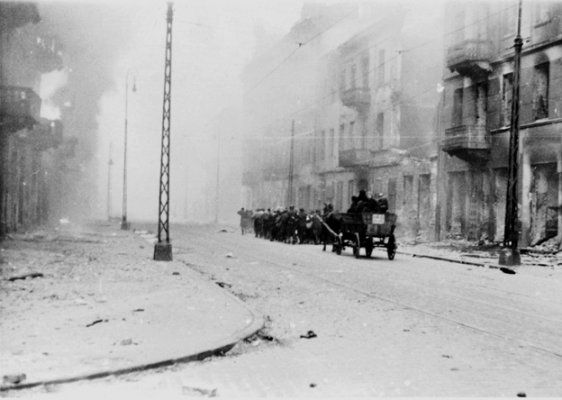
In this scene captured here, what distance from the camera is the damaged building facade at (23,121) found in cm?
3044

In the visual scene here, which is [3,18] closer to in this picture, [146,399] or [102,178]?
[146,399]

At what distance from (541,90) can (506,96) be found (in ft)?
7.67

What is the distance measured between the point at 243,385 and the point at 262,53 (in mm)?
67243

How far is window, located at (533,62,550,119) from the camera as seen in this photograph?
26.3m

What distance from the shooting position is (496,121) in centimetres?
2914

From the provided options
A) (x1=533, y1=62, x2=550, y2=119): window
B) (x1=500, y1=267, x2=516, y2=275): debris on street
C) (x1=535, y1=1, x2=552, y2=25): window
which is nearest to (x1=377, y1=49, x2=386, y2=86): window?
(x1=535, y1=1, x2=552, y2=25): window

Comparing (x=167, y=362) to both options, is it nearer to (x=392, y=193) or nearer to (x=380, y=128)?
(x=392, y=193)

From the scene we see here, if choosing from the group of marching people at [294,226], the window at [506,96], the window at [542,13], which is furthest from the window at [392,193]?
the window at [542,13]

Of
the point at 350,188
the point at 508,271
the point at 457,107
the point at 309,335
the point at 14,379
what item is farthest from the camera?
the point at 350,188

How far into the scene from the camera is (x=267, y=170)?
2559 inches

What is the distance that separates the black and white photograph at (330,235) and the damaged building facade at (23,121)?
0.55 ft

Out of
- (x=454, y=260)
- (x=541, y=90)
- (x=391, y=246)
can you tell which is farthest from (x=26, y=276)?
(x=541, y=90)

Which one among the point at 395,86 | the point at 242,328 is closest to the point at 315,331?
the point at 242,328

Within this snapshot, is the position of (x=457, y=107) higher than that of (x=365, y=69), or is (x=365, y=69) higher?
(x=365, y=69)
